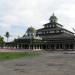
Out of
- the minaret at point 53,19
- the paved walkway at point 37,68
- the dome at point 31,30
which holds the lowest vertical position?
the paved walkway at point 37,68

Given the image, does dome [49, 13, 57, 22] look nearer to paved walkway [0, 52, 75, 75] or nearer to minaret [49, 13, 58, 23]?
minaret [49, 13, 58, 23]

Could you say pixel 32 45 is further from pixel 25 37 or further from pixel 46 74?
pixel 46 74

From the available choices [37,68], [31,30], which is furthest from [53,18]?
[37,68]

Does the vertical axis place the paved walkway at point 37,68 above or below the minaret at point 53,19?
below

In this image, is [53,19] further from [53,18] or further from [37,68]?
[37,68]

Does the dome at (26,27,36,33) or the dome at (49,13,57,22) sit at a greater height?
the dome at (49,13,57,22)

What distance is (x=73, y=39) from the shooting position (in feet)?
392

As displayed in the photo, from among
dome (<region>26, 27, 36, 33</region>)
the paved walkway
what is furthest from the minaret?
the paved walkway

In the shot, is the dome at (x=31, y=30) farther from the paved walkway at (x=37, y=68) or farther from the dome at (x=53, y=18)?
the paved walkway at (x=37, y=68)

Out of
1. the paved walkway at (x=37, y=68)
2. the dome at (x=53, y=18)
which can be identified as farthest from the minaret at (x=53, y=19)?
the paved walkway at (x=37, y=68)

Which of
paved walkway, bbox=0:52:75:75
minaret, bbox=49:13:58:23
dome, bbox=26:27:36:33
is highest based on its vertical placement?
minaret, bbox=49:13:58:23

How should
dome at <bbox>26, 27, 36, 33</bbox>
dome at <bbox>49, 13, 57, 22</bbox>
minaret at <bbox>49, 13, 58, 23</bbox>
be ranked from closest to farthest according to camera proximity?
dome at <bbox>26, 27, 36, 33</bbox>
minaret at <bbox>49, 13, 58, 23</bbox>
dome at <bbox>49, 13, 57, 22</bbox>

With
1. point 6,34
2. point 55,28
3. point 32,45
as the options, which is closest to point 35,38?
point 32,45

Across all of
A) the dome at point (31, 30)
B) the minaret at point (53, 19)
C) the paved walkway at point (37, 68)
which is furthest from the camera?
the minaret at point (53, 19)
